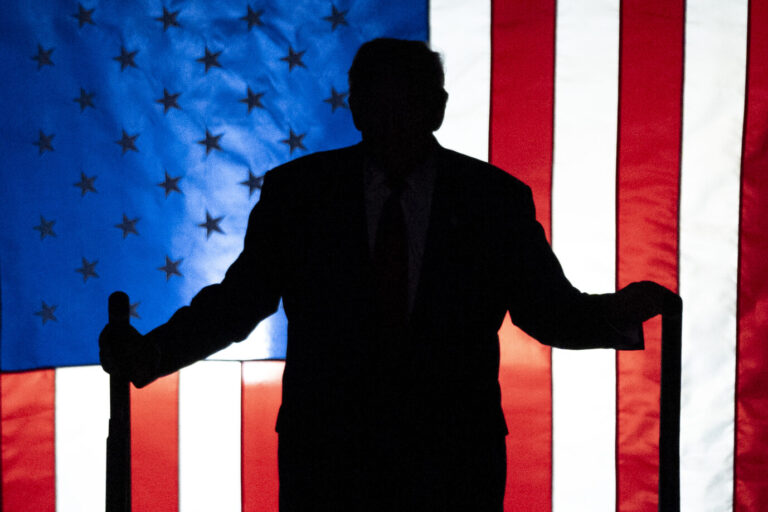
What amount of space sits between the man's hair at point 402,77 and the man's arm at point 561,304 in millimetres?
193

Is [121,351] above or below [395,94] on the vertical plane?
below

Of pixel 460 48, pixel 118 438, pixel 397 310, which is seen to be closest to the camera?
pixel 118 438

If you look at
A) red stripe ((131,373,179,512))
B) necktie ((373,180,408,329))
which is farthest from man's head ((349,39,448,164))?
red stripe ((131,373,179,512))

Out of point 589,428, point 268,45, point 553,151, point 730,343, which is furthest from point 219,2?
point 730,343

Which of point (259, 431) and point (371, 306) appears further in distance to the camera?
point (259, 431)

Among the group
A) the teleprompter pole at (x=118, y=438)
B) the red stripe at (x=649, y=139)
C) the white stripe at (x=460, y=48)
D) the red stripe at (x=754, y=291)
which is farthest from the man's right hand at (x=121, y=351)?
the red stripe at (x=754, y=291)

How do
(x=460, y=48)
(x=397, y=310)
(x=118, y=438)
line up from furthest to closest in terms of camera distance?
1. (x=460, y=48)
2. (x=397, y=310)
3. (x=118, y=438)

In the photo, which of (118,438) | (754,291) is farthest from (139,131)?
(754,291)

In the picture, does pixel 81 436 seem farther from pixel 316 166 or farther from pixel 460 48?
pixel 460 48

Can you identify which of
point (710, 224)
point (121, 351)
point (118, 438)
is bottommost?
point (118, 438)

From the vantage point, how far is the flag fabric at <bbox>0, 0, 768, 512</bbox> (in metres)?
1.37

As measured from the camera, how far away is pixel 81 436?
1397 mm

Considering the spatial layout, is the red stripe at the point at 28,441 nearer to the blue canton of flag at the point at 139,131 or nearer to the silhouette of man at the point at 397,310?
the blue canton of flag at the point at 139,131

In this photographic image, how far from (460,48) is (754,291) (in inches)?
32.9
